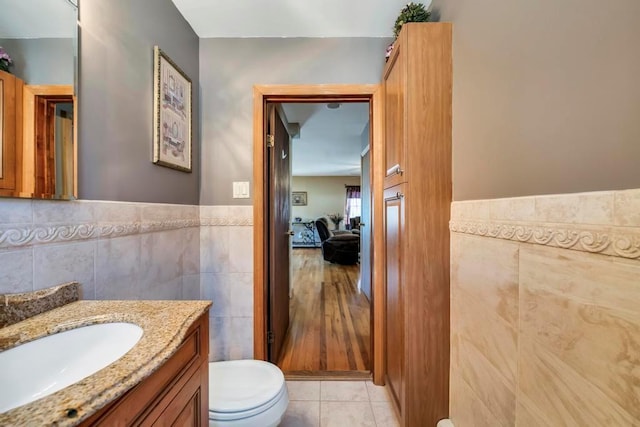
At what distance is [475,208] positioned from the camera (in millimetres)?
992

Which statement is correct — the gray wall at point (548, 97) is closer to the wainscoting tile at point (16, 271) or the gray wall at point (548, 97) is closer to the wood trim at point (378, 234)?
the wood trim at point (378, 234)

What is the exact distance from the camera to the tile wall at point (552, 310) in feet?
1.64

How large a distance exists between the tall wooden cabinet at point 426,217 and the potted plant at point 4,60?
4.39 feet

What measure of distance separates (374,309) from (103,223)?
1.54 metres

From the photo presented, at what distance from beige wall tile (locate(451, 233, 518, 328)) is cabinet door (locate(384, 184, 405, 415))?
260mm

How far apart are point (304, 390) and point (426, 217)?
139 centimetres

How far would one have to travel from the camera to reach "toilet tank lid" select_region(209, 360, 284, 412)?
1095 millimetres

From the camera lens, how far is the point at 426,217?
1194mm

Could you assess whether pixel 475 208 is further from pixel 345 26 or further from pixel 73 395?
pixel 345 26

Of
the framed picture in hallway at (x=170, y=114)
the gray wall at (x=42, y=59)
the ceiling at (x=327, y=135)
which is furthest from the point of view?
the ceiling at (x=327, y=135)

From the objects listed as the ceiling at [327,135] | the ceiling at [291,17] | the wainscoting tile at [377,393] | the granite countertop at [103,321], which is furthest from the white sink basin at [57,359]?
the ceiling at [327,135]

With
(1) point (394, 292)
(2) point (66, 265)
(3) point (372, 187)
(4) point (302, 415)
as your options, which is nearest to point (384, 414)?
(4) point (302, 415)

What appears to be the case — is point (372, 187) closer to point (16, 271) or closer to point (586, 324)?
point (586, 324)

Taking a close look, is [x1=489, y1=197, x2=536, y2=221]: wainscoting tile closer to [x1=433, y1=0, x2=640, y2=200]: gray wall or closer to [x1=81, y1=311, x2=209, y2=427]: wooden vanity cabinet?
[x1=433, y1=0, x2=640, y2=200]: gray wall
